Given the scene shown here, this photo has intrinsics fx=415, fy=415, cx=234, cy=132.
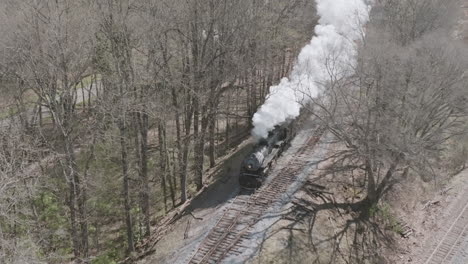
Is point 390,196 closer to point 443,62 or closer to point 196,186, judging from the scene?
point 443,62

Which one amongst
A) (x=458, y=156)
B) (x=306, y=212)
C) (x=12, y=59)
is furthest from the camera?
Answer: (x=458, y=156)

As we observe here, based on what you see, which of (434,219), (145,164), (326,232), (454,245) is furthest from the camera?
(434,219)

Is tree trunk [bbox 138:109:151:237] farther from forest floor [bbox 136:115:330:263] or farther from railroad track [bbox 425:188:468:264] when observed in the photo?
railroad track [bbox 425:188:468:264]

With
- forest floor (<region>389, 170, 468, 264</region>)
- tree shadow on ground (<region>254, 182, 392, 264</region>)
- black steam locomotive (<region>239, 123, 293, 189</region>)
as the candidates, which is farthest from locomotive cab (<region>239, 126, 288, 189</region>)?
forest floor (<region>389, 170, 468, 264</region>)

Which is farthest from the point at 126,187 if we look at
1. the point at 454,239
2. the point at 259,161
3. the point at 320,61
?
the point at 454,239

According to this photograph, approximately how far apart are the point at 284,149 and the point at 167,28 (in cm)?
1146

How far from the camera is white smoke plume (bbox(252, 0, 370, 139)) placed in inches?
919

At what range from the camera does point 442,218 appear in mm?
23062

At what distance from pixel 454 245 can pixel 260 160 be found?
1061 centimetres

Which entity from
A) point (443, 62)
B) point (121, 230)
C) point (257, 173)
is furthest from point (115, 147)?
point (443, 62)

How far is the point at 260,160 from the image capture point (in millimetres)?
A: 21312

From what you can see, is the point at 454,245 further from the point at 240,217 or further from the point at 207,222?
the point at 207,222

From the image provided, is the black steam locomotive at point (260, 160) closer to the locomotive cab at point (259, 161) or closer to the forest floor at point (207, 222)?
→ the locomotive cab at point (259, 161)

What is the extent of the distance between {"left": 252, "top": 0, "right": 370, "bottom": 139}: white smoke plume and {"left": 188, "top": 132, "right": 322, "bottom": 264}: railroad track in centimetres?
281
